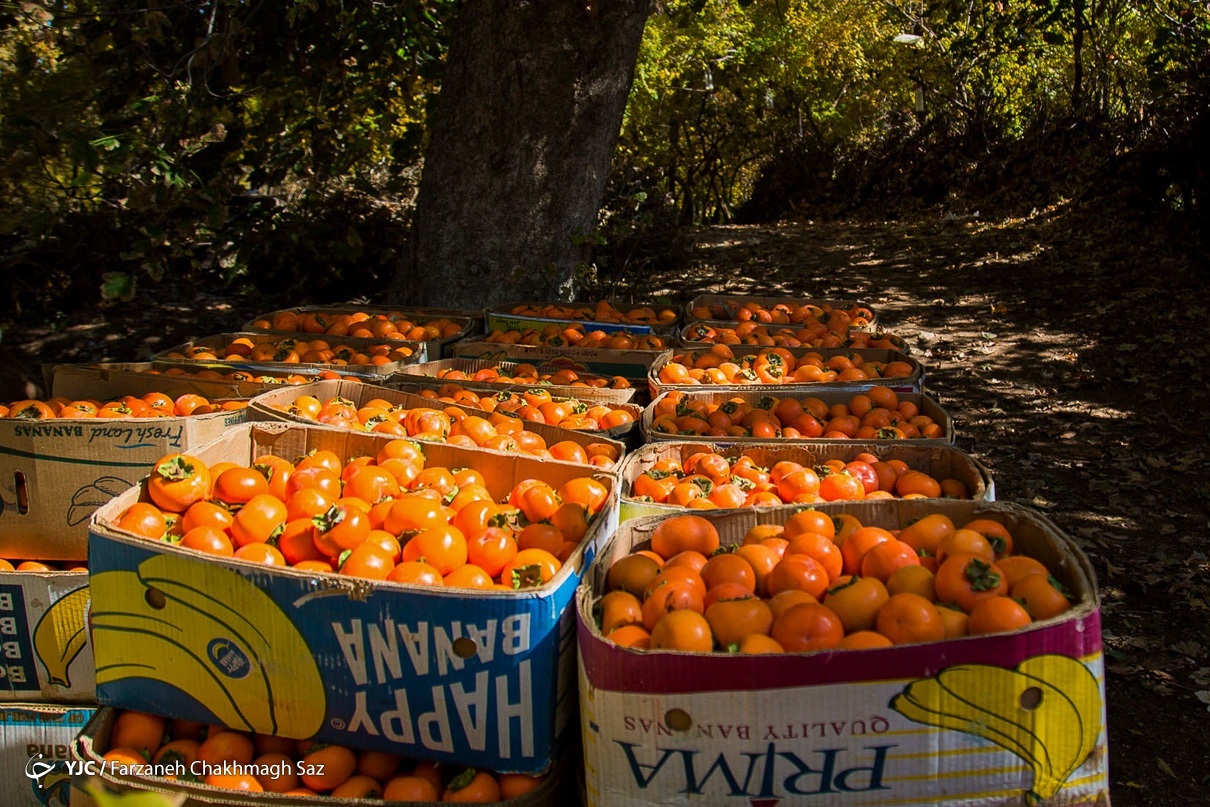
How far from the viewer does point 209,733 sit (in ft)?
6.95

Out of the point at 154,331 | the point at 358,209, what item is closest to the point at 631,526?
the point at 154,331

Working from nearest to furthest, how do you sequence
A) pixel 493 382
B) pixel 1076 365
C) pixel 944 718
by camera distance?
pixel 944 718 < pixel 493 382 < pixel 1076 365

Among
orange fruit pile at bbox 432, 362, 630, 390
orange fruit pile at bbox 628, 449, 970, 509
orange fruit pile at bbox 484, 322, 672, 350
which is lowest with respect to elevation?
orange fruit pile at bbox 628, 449, 970, 509

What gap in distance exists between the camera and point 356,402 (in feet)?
11.8

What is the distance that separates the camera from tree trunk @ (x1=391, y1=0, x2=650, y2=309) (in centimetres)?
576

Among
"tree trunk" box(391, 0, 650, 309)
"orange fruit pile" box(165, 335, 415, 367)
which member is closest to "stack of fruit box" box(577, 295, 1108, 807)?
"orange fruit pile" box(165, 335, 415, 367)

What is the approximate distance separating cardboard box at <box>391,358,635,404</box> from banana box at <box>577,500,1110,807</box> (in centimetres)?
215

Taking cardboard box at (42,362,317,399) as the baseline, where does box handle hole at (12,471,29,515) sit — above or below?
below

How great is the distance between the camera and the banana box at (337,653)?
1.87 metres

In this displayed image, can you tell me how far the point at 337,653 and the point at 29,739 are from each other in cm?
121

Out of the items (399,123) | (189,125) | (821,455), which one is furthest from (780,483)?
(399,123)

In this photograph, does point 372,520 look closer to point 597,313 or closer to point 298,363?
point 298,363

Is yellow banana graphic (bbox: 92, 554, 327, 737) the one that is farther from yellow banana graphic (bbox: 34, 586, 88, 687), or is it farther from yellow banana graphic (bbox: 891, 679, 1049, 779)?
yellow banana graphic (bbox: 891, 679, 1049, 779)

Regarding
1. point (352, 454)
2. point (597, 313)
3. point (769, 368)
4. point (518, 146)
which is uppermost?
point (518, 146)
